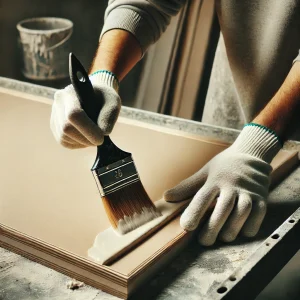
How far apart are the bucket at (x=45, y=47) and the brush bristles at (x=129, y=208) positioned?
6.36 feet

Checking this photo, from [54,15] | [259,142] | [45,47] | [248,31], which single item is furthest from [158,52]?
[259,142]

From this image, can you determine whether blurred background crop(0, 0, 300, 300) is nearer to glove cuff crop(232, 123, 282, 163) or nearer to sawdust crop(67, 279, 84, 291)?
glove cuff crop(232, 123, 282, 163)

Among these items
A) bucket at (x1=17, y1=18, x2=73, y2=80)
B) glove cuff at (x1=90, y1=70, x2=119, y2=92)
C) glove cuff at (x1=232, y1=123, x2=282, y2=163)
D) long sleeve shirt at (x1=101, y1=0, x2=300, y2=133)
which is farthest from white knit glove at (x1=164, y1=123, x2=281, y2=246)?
bucket at (x1=17, y1=18, x2=73, y2=80)

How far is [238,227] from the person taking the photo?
1.18 m

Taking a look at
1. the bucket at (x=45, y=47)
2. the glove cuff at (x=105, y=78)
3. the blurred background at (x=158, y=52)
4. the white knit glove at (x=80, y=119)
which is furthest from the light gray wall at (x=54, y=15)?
the white knit glove at (x=80, y=119)

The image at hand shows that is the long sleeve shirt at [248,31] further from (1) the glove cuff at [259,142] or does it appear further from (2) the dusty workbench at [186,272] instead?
(2) the dusty workbench at [186,272]

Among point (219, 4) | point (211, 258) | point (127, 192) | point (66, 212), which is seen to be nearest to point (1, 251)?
point (66, 212)

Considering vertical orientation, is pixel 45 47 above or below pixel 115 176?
below

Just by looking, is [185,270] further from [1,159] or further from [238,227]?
[1,159]

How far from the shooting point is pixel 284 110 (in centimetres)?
139

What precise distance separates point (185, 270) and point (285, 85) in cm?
64

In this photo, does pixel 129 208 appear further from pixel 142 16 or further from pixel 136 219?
pixel 142 16

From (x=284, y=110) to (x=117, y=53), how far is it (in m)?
0.50

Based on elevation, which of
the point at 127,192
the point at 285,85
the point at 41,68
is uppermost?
the point at 285,85
